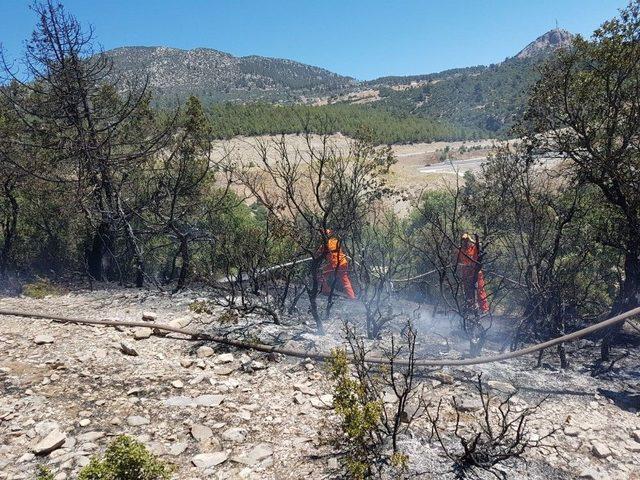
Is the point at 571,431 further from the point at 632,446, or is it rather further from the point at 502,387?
the point at 502,387

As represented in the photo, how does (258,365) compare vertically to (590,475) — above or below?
above

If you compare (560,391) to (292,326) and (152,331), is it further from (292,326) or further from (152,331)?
(152,331)

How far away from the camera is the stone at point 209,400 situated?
4023mm

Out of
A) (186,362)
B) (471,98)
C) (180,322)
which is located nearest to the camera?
(186,362)

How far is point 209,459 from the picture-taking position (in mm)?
3350

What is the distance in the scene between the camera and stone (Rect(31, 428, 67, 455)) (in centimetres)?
334

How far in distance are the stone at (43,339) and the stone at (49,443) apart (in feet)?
6.07

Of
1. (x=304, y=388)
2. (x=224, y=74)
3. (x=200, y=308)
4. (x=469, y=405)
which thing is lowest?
(x=469, y=405)

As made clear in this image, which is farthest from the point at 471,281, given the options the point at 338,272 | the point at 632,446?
the point at 632,446

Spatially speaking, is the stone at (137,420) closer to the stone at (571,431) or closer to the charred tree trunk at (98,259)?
the stone at (571,431)

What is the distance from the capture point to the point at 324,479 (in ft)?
10.5

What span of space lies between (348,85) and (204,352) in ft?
373

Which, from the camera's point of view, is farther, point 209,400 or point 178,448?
point 209,400

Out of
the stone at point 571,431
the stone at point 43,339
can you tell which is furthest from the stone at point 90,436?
the stone at point 571,431
